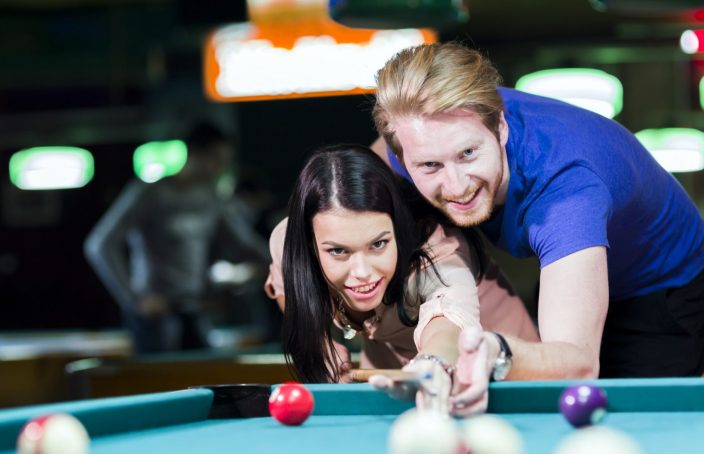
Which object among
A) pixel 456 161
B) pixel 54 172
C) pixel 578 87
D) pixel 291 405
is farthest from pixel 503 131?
pixel 54 172

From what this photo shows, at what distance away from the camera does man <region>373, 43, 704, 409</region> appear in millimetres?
2277

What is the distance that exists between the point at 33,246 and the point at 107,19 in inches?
91.2

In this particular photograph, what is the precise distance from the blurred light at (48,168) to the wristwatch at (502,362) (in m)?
8.59

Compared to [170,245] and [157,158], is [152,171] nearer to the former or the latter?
[157,158]

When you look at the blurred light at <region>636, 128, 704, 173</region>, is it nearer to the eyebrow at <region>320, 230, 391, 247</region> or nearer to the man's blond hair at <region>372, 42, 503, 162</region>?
the man's blond hair at <region>372, 42, 503, 162</region>

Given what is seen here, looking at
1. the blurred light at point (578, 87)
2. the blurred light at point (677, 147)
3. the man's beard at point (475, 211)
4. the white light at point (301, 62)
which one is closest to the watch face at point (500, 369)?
the man's beard at point (475, 211)

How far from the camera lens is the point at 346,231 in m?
2.57

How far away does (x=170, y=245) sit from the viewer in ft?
20.9

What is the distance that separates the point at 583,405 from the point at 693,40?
7.03 m

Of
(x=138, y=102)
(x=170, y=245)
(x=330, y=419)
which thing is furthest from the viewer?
(x=138, y=102)

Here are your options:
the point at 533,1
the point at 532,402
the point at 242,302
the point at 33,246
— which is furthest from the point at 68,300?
the point at 532,402

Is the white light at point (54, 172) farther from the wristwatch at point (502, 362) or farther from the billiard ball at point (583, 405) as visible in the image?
the billiard ball at point (583, 405)

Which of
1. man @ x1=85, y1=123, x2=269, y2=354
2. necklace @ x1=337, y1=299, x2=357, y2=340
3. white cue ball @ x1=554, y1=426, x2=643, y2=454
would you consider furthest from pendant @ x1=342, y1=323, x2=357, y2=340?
man @ x1=85, y1=123, x2=269, y2=354

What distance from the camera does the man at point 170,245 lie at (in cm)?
609
